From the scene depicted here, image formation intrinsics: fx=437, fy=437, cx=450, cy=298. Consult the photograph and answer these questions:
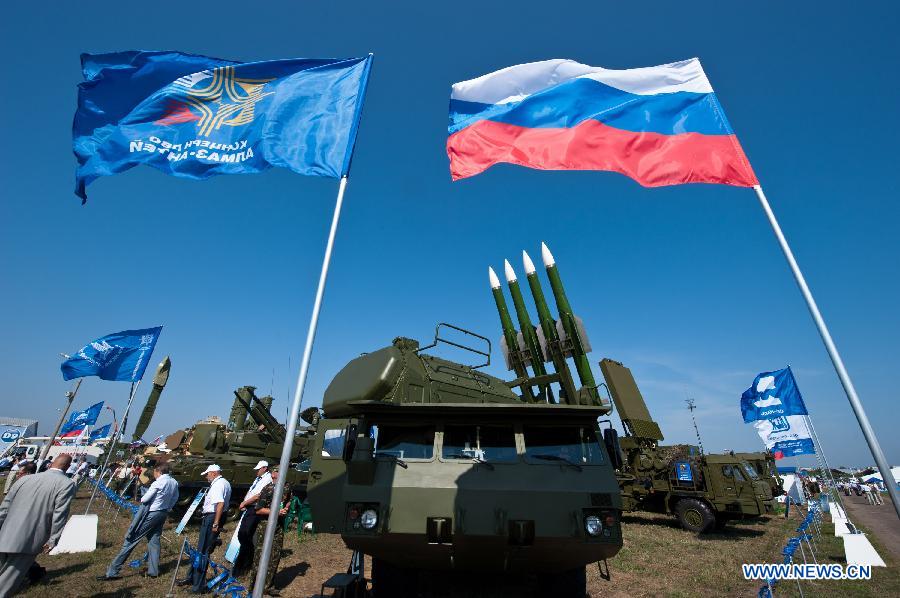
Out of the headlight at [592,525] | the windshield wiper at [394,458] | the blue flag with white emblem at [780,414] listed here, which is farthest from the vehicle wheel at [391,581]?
the blue flag with white emblem at [780,414]

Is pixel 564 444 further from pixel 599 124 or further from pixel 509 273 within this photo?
pixel 509 273

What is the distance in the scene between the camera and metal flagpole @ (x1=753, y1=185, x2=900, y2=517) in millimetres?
3162

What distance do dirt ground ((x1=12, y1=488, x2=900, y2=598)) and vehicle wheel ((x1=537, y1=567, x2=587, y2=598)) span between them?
2.12ft

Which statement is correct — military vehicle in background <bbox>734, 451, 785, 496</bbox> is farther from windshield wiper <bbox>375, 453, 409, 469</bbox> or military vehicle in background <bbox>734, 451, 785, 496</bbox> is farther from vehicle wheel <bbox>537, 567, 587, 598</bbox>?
windshield wiper <bbox>375, 453, 409, 469</bbox>

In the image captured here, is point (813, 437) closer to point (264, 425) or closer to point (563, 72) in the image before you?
point (563, 72)

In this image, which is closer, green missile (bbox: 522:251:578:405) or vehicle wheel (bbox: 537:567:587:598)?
vehicle wheel (bbox: 537:567:587:598)

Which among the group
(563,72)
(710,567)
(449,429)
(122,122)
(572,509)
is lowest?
(710,567)

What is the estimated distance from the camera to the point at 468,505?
4027mm

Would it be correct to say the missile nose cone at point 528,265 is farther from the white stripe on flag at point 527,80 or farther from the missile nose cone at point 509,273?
the white stripe on flag at point 527,80

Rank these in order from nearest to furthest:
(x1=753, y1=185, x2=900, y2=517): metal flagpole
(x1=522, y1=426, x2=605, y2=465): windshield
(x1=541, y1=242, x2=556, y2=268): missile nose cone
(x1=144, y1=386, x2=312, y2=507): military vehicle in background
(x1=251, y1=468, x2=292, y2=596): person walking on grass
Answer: (x1=753, y1=185, x2=900, y2=517): metal flagpole < (x1=522, y1=426, x2=605, y2=465): windshield < (x1=251, y1=468, x2=292, y2=596): person walking on grass < (x1=144, y1=386, x2=312, y2=507): military vehicle in background < (x1=541, y1=242, x2=556, y2=268): missile nose cone

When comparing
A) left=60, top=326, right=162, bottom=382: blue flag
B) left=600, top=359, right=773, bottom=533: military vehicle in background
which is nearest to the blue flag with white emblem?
left=600, top=359, right=773, bottom=533: military vehicle in background

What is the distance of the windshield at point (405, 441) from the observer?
4492 mm

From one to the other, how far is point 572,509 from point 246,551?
4854 mm

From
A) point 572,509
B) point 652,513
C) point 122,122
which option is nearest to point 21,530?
point 122,122
